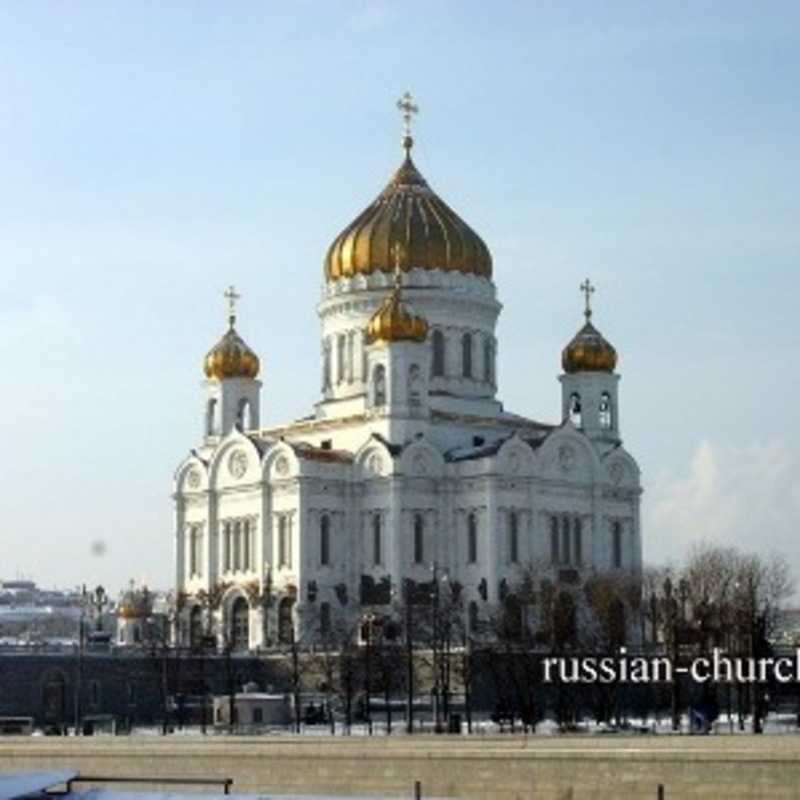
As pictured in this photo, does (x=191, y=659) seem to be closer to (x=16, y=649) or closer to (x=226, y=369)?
(x=16, y=649)

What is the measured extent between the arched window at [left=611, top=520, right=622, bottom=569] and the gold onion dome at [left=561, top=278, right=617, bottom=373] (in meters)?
7.60

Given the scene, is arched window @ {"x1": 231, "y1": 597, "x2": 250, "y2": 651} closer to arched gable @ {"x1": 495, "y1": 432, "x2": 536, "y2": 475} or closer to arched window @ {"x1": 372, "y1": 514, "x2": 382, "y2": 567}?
arched window @ {"x1": 372, "y1": 514, "x2": 382, "y2": 567}

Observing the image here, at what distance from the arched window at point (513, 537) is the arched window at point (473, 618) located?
2834 millimetres

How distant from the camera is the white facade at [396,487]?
8619cm

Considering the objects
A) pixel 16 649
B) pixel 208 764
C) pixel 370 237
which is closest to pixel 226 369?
pixel 370 237

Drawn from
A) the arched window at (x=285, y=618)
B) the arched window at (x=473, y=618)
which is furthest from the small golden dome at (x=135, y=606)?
the arched window at (x=473, y=618)

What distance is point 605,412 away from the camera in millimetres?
95500

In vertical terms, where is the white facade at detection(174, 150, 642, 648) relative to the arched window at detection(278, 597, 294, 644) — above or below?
above

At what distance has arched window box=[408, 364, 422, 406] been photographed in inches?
3469

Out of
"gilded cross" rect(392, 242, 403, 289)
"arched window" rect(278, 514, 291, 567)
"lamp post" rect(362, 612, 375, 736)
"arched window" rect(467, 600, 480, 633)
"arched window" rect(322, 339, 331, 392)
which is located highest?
"gilded cross" rect(392, 242, 403, 289)

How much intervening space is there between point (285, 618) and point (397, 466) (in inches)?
309

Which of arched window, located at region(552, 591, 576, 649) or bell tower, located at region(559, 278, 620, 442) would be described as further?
bell tower, located at region(559, 278, 620, 442)

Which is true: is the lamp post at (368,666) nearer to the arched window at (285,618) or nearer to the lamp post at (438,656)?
the lamp post at (438,656)

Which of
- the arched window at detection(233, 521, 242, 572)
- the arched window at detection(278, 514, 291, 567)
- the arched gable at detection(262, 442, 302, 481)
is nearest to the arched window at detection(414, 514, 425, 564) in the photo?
the arched window at detection(278, 514, 291, 567)
